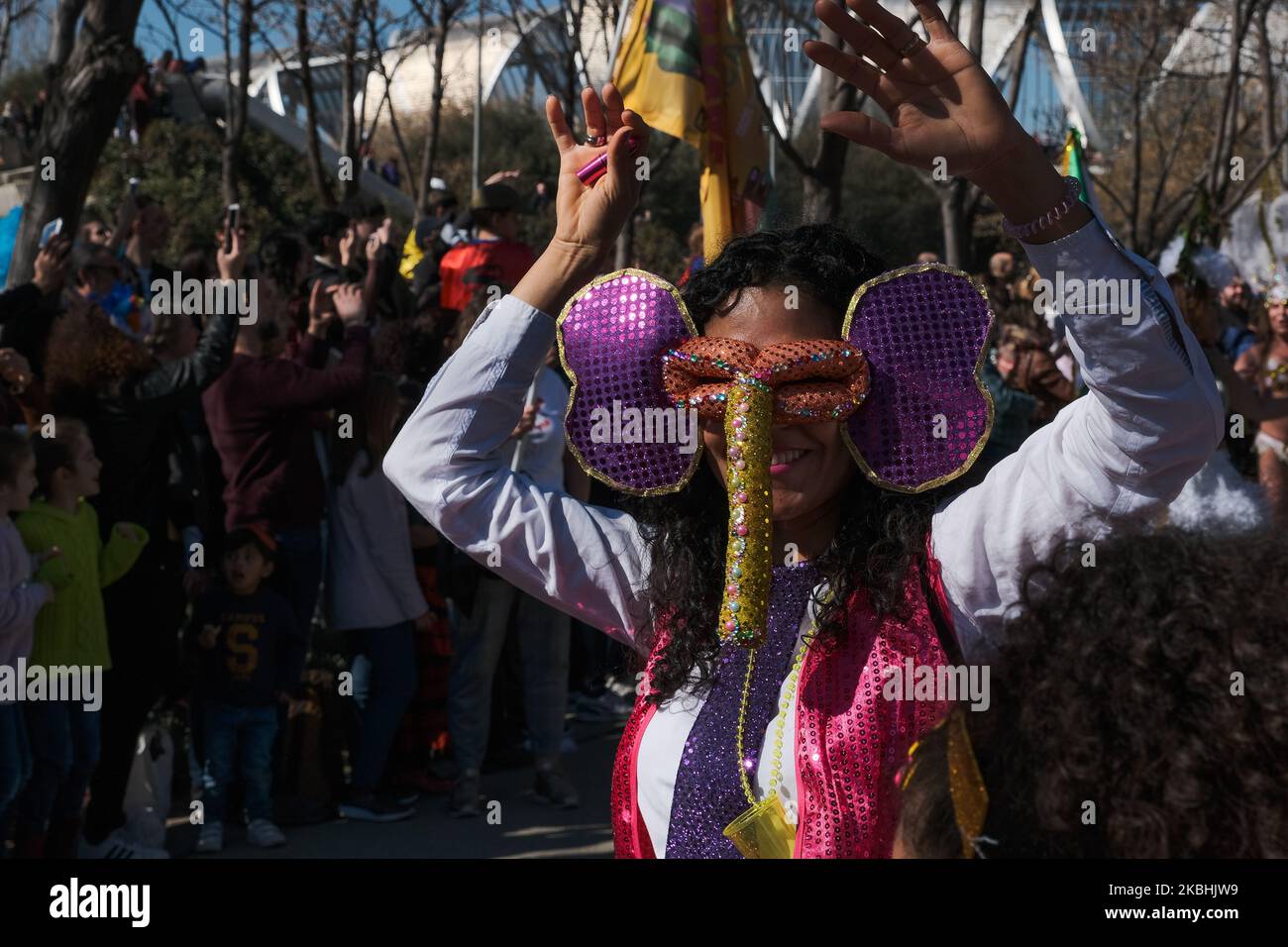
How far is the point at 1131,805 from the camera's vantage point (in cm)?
124

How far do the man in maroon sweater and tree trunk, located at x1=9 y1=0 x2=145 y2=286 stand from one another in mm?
1072

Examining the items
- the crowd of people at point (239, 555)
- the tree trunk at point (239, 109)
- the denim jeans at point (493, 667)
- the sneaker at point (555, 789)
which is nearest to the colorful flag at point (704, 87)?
the crowd of people at point (239, 555)

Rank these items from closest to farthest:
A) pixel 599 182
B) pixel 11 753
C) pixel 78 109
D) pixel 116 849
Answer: pixel 599 182, pixel 11 753, pixel 116 849, pixel 78 109

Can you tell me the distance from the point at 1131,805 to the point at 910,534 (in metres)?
0.77

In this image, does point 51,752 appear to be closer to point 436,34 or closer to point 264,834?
point 264,834

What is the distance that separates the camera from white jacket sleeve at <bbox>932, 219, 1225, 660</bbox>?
67.7 inches

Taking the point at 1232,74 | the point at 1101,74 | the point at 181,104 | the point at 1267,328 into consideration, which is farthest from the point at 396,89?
the point at 1267,328

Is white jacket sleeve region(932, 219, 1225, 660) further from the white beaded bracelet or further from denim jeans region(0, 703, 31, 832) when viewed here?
denim jeans region(0, 703, 31, 832)

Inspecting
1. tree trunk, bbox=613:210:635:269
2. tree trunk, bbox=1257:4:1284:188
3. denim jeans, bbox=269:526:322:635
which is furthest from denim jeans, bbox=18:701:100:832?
tree trunk, bbox=1257:4:1284:188

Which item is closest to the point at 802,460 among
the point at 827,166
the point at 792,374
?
the point at 792,374

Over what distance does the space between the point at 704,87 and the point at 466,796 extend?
2.77 metres

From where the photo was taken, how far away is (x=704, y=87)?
16.5 ft

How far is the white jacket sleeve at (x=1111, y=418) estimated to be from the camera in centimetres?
172

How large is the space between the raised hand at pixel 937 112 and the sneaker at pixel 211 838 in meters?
4.29
